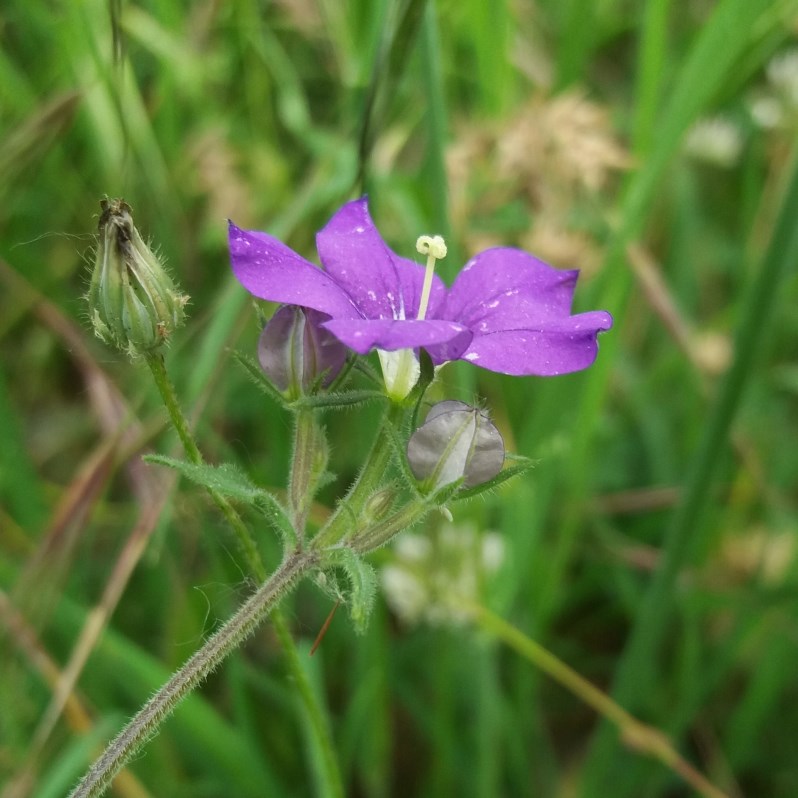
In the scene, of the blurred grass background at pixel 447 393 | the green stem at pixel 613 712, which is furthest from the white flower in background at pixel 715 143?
the green stem at pixel 613 712

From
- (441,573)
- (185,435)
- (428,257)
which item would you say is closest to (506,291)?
(428,257)

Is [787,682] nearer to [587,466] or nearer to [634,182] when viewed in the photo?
[587,466]

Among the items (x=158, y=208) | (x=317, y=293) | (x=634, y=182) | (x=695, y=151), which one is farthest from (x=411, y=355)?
(x=695, y=151)

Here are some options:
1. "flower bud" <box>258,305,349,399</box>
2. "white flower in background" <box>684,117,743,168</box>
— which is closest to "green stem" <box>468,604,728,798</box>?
"flower bud" <box>258,305,349,399</box>

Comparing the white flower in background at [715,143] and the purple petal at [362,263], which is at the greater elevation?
the white flower in background at [715,143]

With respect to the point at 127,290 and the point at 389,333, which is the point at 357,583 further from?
the point at 127,290

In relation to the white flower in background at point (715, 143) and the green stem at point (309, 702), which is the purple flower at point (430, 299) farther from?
the white flower in background at point (715, 143)
